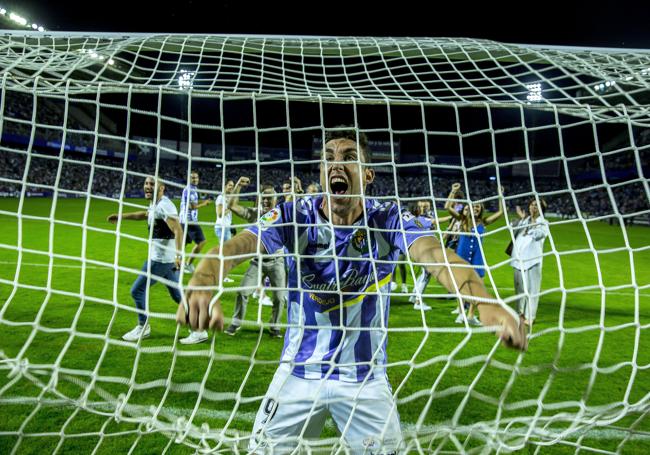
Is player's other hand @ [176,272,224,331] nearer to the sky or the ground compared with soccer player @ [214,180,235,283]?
nearer to the sky

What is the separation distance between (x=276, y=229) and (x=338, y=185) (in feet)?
1.34

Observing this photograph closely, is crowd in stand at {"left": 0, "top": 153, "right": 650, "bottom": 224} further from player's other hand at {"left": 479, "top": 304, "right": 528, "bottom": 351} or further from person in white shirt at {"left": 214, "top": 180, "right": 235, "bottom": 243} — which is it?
player's other hand at {"left": 479, "top": 304, "right": 528, "bottom": 351}

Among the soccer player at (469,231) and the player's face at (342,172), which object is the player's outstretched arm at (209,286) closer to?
the player's face at (342,172)

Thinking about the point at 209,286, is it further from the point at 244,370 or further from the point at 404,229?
the point at 244,370

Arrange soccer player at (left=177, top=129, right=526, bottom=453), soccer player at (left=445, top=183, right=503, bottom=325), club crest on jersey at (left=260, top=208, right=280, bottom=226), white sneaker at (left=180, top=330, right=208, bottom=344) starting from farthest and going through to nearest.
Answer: soccer player at (left=445, top=183, right=503, bottom=325)
white sneaker at (left=180, top=330, right=208, bottom=344)
club crest on jersey at (left=260, top=208, right=280, bottom=226)
soccer player at (left=177, top=129, right=526, bottom=453)

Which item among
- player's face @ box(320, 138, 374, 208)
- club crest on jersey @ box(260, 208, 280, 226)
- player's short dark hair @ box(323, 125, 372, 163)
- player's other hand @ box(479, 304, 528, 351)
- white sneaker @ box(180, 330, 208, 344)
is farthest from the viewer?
white sneaker @ box(180, 330, 208, 344)

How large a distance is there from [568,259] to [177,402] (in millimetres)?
11472

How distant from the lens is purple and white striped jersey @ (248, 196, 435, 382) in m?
2.16

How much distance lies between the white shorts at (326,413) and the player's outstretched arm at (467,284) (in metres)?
0.59

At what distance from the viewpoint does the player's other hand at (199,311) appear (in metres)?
1.61

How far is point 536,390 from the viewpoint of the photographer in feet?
13.3

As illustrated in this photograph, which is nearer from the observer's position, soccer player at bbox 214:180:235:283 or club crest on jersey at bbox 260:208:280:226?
soccer player at bbox 214:180:235:283

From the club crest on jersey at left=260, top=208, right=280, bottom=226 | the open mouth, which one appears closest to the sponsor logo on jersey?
the open mouth

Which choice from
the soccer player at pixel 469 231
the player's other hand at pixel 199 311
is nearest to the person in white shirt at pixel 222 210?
the player's other hand at pixel 199 311
